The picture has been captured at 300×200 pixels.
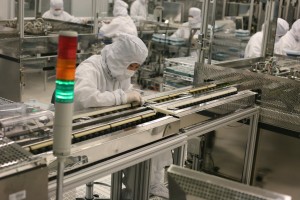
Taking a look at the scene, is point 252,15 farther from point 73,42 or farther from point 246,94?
point 73,42

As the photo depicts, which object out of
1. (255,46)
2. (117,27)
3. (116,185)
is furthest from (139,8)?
(116,185)

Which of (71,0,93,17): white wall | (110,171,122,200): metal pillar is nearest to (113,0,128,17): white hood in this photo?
(71,0,93,17): white wall

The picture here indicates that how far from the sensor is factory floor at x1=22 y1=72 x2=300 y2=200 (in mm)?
2678

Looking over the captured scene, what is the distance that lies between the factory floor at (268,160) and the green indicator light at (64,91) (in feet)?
5.87

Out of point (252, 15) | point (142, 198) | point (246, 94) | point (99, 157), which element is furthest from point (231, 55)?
point (99, 157)

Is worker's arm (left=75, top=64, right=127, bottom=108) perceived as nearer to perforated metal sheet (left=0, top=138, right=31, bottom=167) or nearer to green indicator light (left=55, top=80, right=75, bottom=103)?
perforated metal sheet (left=0, top=138, right=31, bottom=167)

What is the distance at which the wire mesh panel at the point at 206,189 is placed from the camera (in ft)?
2.93

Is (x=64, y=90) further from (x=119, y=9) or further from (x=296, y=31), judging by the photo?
(x=119, y=9)

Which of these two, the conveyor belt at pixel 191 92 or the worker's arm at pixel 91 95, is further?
the conveyor belt at pixel 191 92

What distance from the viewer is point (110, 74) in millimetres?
2303

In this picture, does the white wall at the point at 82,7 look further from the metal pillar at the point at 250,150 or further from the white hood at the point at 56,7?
the metal pillar at the point at 250,150

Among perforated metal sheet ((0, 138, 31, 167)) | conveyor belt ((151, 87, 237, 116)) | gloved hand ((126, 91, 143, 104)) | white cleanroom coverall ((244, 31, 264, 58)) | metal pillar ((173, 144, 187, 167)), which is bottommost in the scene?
metal pillar ((173, 144, 187, 167))

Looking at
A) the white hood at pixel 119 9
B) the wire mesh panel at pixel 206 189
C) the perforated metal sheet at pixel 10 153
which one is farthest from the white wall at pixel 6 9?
the wire mesh panel at pixel 206 189

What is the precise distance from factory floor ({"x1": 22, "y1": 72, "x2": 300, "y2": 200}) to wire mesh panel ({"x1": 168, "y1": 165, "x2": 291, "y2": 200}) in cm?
185
